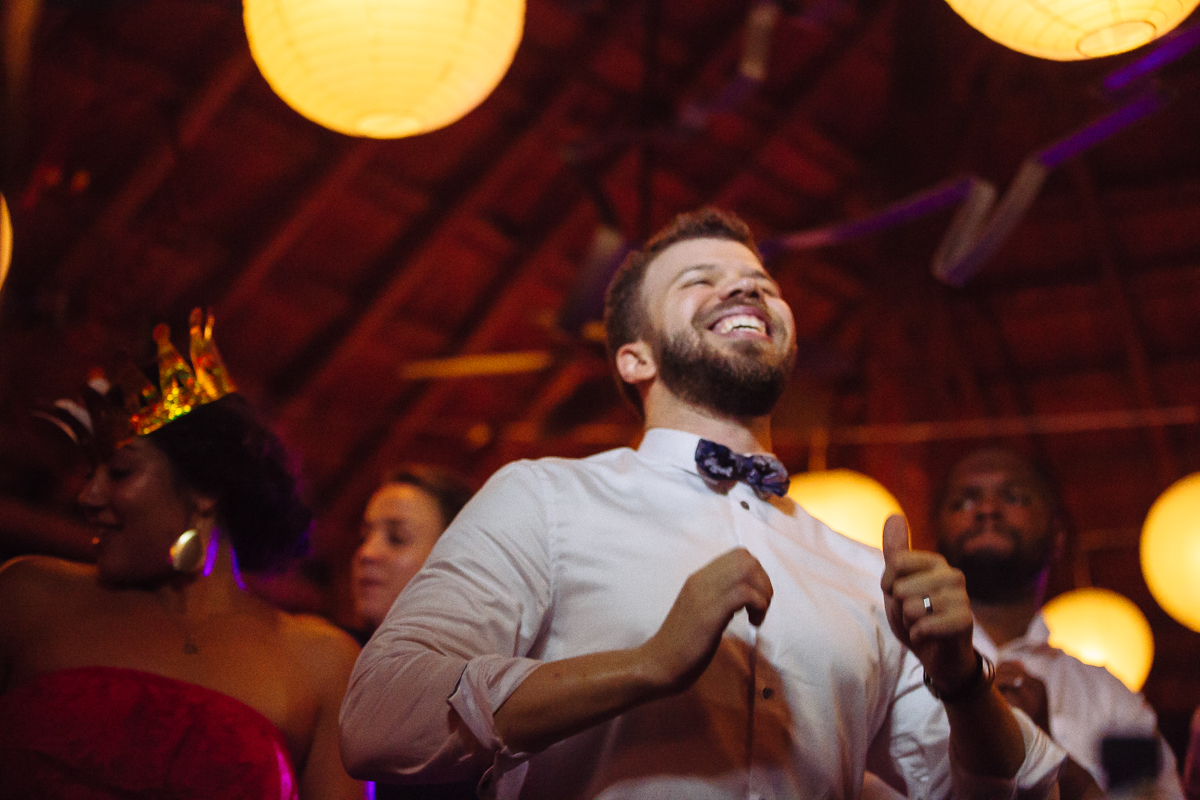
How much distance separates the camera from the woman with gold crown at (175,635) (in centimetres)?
156

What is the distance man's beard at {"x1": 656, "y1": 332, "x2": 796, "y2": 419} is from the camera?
63.9 inches

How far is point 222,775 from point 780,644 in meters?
0.90

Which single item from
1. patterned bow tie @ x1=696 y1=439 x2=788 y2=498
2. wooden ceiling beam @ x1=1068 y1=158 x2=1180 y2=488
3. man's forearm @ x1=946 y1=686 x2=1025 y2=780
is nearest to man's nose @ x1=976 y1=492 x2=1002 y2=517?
patterned bow tie @ x1=696 y1=439 x2=788 y2=498

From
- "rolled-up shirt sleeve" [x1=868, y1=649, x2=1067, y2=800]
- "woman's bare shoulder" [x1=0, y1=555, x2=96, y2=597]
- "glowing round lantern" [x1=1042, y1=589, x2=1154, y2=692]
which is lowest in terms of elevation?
"woman's bare shoulder" [x1=0, y1=555, x2=96, y2=597]

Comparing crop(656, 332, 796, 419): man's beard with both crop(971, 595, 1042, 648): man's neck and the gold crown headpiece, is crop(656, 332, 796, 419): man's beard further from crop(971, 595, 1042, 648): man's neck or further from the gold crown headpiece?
crop(971, 595, 1042, 648): man's neck

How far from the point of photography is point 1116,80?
2.43 metres

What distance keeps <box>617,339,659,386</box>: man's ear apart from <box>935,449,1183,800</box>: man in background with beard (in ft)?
3.36

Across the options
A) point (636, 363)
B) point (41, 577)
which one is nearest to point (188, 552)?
point (41, 577)

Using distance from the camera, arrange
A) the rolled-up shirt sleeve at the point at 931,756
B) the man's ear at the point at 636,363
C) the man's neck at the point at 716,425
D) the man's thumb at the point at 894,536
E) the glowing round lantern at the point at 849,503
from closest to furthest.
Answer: the man's thumb at the point at 894,536
the rolled-up shirt sleeve at the point at 931,756
the man's neck at the point at 716,425
the man's ear at the point at 636,363
the glowing round lantern at the point at 849,503

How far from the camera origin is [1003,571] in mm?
2643

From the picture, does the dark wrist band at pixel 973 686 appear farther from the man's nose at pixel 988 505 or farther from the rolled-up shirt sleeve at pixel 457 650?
the man's nose at pixel 988 505

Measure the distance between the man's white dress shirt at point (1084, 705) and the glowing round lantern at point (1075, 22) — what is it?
1.25 m

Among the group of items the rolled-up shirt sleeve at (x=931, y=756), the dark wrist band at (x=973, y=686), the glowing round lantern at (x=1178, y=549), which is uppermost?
the glowing round lantern at (x=1178, y=549)

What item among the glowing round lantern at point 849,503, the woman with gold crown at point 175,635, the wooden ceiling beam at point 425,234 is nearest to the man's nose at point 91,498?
the woman with gold crown at point 175,635
